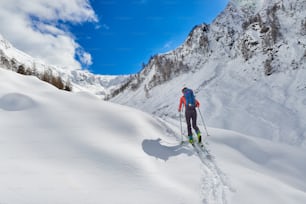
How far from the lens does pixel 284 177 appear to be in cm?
574

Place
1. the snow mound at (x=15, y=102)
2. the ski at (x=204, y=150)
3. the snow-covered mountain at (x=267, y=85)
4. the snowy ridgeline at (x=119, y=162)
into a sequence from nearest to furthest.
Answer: the snowy ridgeline at (x=119, y=162) → the ski at (x=204, y=150) → the snow mound at (x=15, y=102) → the snow-covered mountain at (x=267, y=85)

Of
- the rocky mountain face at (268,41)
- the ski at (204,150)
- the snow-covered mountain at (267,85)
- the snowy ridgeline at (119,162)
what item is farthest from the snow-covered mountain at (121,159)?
the rocky mountain face at (268,41)

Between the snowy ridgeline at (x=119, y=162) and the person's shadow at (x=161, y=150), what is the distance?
0.13 feet

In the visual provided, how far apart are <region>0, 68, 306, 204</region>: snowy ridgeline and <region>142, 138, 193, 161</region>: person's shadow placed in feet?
0.13

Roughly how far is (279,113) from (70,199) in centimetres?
1889

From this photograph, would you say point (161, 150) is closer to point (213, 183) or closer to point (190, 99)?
point (213, 183)

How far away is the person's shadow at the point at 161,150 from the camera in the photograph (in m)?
6.08

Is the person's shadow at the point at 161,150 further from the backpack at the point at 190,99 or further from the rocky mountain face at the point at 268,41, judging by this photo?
the rocky mountain face at the point at 268,41

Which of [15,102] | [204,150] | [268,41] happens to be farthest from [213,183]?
Answer: [268,41]

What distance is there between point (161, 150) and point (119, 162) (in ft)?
6.77

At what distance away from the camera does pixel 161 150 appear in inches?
257

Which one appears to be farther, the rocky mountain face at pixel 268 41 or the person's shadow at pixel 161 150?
the rocky mountain face at pixel 268 41

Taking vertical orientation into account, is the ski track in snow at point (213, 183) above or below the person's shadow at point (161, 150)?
below

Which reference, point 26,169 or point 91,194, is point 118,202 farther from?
point 26,169
